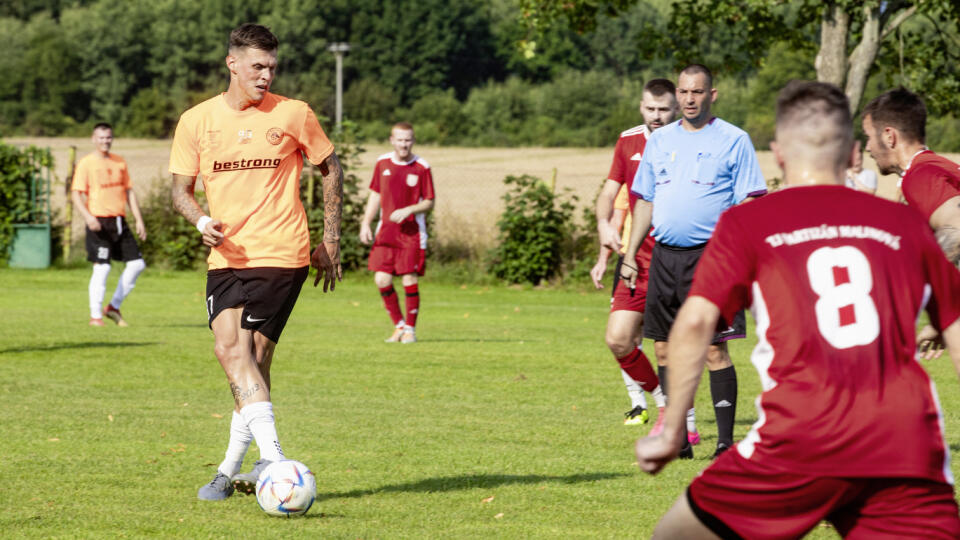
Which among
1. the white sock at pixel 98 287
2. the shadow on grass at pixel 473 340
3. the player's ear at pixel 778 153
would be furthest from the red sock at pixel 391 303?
the player's ear at pixel 778 153

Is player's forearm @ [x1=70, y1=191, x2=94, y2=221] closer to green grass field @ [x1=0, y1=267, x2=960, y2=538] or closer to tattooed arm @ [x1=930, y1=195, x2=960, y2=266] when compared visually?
green grass field @ [x1=0, y1=267, x2=960, y2=538]

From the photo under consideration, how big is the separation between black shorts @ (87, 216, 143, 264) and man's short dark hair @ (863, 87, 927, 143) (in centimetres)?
1107

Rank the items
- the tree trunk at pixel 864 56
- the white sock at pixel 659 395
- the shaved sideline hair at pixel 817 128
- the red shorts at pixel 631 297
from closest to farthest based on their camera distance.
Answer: the shaved sideline hair at pixel 817 128
the red shorts at pixel 631 297
the white sock at pixel 659 395
the tree trunk at pixel 864 56

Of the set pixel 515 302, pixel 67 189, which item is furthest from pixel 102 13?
pixel 515 302

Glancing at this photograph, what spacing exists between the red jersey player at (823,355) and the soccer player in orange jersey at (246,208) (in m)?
3.27

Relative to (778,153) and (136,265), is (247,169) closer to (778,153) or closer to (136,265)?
(778,153)

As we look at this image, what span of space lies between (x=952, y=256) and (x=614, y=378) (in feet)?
20.9

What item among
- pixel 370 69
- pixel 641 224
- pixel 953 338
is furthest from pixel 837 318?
pixel 370 69

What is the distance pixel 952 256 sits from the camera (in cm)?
514

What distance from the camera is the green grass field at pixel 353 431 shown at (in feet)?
19.5

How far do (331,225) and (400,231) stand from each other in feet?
25.4

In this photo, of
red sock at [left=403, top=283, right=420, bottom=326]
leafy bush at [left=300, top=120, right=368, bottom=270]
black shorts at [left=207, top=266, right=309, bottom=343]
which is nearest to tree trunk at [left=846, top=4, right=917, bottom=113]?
leafy bush at [left=300, top=120, right=368, bottom=270]

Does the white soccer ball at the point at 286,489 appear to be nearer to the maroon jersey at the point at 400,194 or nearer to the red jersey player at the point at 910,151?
the red jersey player at the point at 910,151

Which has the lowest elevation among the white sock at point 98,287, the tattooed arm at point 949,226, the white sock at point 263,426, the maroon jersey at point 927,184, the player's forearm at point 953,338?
the white sock at point 98,287
